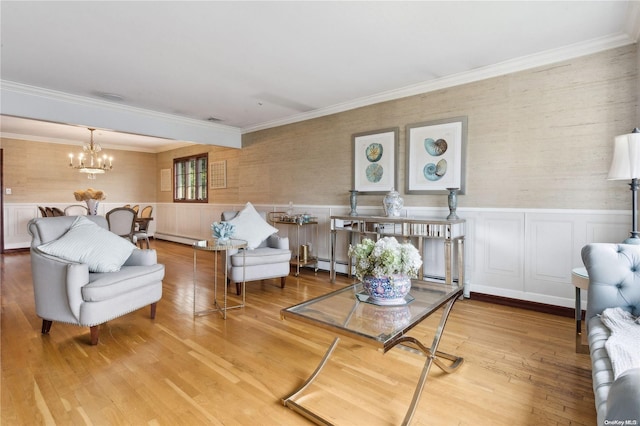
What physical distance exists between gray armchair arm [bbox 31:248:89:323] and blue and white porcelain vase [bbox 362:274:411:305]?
213 centimetres

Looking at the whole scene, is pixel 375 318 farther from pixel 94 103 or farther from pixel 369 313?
pixel 94 103

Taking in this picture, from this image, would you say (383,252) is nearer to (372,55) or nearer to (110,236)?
(372,55)

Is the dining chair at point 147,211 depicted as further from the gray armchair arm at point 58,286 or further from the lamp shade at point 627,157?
the lamp shade at point 627,157

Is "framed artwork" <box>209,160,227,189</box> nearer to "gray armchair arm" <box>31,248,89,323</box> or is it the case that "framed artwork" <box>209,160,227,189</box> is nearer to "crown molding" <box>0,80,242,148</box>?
"crown molding" <box>0,80,242,148</box>

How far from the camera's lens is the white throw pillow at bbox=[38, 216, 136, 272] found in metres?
2.67

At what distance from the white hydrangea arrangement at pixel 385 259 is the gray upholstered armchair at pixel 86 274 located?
199 centimetres

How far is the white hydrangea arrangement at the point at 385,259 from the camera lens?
1.88 meters

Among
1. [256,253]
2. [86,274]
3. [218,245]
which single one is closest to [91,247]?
[86,274]

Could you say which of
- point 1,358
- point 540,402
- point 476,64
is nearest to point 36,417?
point 1,358

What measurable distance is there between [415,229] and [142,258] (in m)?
2.88

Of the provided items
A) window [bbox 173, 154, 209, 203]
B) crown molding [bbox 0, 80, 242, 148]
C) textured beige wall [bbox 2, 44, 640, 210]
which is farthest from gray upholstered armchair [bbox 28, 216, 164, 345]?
window [bbox 173, 154, 209, 203]

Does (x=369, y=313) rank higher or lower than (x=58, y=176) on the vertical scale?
lower

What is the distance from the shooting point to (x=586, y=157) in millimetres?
→ 3105

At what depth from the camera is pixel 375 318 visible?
1743 millimetres
